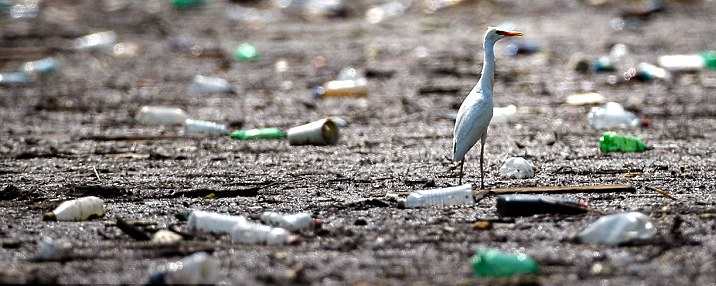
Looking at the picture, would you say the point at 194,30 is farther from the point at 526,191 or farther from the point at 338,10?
the point at 526,191

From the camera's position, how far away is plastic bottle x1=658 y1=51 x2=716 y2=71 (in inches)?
532

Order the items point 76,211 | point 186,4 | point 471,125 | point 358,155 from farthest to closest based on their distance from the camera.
Result: point 186,4 < point 358,155 < point 471,125 < point 76,211

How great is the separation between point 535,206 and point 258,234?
1532 mm

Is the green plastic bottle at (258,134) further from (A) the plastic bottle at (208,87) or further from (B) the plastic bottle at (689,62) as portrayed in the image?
(B) the plastic bottle at (689,62)

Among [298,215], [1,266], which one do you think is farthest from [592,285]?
[1,266]

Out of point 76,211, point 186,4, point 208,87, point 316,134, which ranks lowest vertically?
point 186,4

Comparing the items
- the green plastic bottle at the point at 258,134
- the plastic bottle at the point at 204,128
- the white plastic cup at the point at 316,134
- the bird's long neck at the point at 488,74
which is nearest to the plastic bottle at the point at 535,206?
the bird's long neck at the point at 488,74

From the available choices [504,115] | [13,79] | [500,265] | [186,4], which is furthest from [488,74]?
[186,4]

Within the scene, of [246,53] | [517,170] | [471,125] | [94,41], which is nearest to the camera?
[471,125]

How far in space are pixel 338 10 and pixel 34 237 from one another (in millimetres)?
15350

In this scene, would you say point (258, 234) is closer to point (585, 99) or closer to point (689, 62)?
point (585, 99)

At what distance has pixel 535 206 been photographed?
21.4ft

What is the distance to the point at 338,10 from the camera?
21328 mm

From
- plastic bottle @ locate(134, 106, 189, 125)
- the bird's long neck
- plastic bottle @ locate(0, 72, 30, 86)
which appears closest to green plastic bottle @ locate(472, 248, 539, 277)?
the bird's long neck
